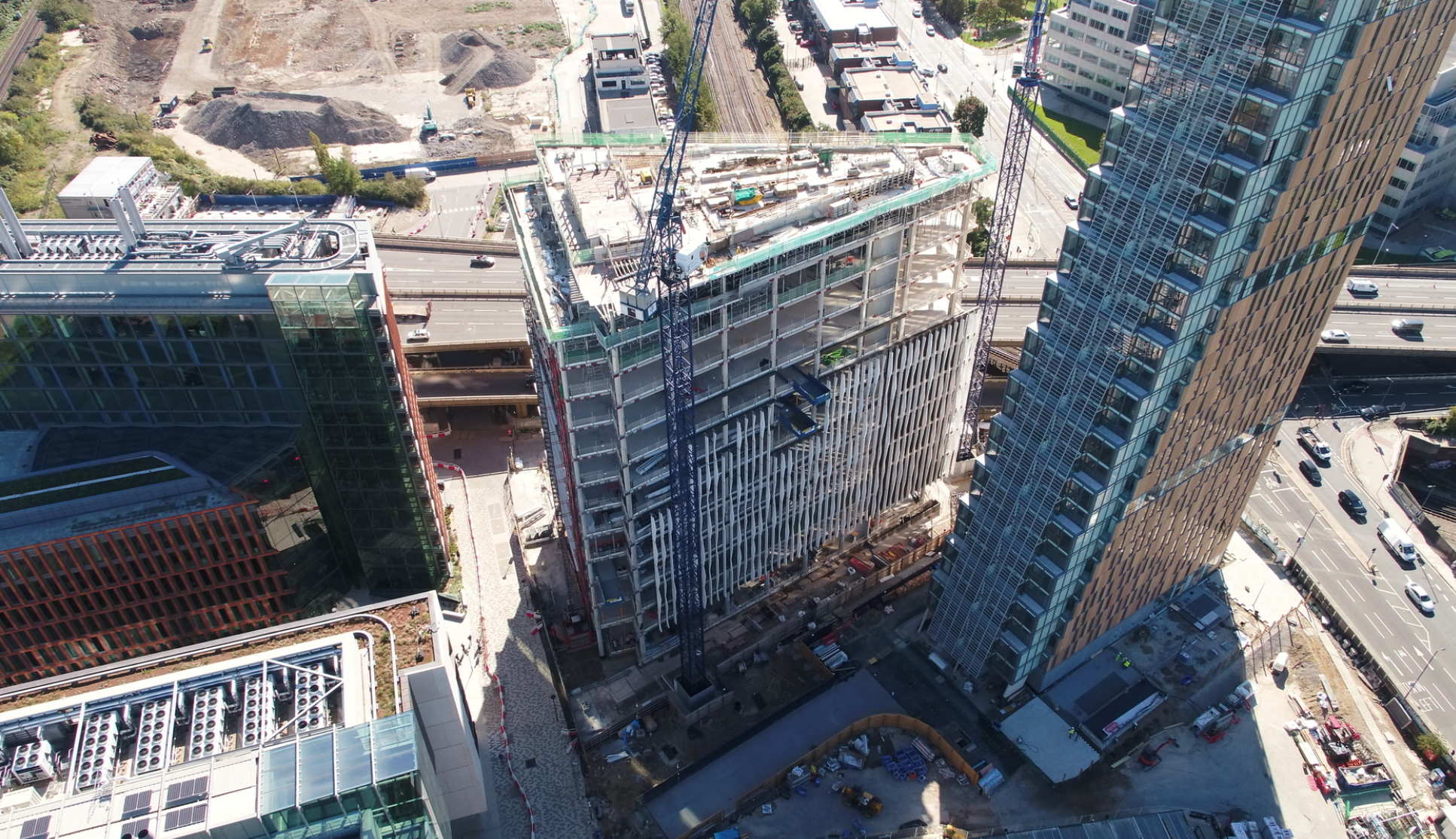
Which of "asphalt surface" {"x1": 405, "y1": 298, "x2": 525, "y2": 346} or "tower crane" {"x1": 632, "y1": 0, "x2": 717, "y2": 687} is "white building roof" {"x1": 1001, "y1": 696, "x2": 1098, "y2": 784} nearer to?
"tower crane" {"x1": 632, "y1": 0, "x2": 717, "y2": 687}

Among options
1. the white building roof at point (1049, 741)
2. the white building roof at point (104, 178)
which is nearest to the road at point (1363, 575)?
the white building roof at point (1049, 741)

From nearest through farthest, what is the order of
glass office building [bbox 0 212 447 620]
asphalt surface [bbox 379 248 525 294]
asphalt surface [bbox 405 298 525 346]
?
glass office building [bbox 0 212 447 620], asphalt surface [bbox 405 298 525 346], asphalt surface [bbox 379 248 525 294]

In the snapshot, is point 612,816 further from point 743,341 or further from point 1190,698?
point 1190,698

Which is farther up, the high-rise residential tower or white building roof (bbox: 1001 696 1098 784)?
the high-rise residential tower

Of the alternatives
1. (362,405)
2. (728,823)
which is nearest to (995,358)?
(728,823)

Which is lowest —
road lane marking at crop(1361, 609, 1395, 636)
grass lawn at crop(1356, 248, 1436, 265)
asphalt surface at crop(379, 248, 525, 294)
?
road lane marking at crop(1361, 609, 1395, 636)

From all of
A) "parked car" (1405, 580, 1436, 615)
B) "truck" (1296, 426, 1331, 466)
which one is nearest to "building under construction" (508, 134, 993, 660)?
"truck" (1296, 426, 1331, 466)

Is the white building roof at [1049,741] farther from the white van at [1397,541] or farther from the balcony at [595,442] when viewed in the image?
the white van at [1397,541]

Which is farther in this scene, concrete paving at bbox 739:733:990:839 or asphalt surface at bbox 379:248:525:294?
asphalt surface at bbox 379:248:525:294
